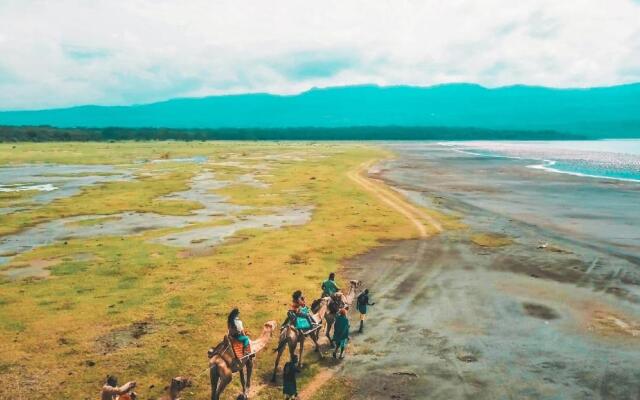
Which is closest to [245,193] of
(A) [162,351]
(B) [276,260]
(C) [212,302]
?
(B) [276,260]

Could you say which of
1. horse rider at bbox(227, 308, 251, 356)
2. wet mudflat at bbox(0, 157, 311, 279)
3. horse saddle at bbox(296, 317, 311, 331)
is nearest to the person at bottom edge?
horse rider at bbox(227, 308, 251, 356)

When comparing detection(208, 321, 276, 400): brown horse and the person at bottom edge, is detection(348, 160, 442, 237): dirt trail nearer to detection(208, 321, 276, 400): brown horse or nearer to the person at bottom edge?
the person at bottom edge

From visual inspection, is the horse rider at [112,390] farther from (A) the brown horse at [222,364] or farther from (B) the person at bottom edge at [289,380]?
(B) the person at bottom edge at [289,380]

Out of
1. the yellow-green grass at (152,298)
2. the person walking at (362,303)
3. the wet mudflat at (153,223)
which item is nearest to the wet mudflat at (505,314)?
the person walking at (362,303)

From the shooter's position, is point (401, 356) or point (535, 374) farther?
point (401, 356)

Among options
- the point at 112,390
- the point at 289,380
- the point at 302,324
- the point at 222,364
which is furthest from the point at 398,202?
the point at 112,390

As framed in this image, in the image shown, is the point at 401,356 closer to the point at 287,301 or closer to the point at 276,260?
the point at 287,301

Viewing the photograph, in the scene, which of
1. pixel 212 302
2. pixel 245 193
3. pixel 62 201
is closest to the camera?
pixel 212 302

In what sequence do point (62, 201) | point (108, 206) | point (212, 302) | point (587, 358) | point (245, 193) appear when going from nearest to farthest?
point (587, 358)
point (212, 302)
point (108, 206)
point (62, 201)
point (245, 193)

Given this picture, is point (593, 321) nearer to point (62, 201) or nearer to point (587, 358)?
point (587, 358)
